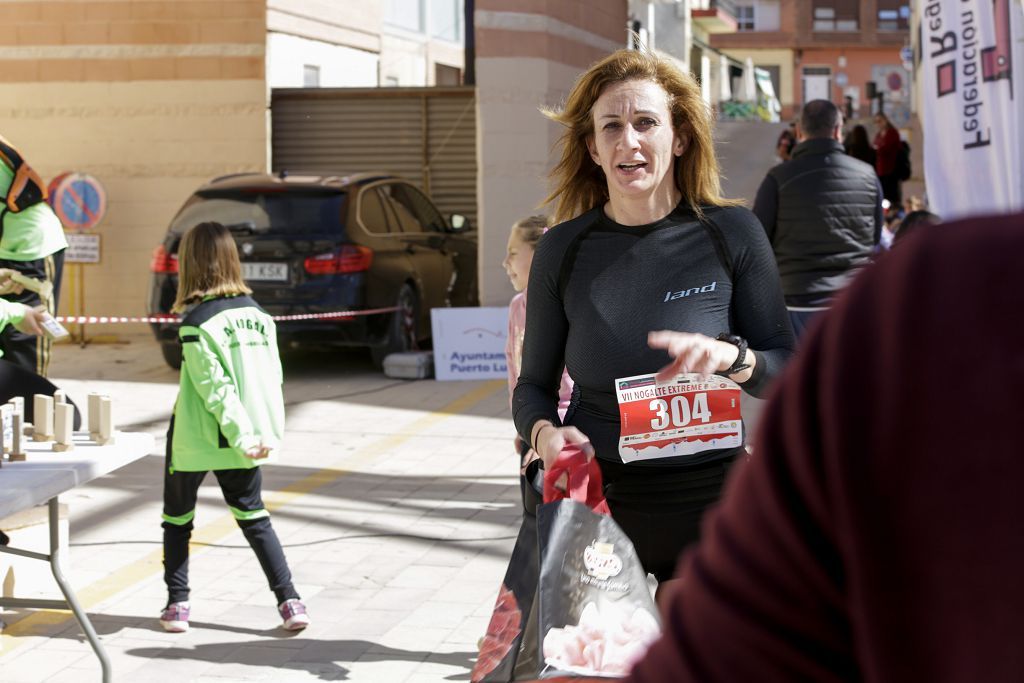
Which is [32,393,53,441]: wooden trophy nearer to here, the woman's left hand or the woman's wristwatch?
the woman's wristwatch

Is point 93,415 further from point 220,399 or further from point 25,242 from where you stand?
point 25,242

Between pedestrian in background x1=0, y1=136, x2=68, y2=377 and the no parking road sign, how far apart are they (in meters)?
8.61

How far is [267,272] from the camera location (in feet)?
37.9

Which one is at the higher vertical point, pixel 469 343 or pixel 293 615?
pixel 469 343

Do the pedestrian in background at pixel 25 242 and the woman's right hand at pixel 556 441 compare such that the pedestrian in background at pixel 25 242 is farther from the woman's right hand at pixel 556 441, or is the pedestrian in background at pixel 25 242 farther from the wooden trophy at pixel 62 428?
the woman's right hand at pixel 556 441

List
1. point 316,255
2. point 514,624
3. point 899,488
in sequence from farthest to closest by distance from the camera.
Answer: point 316,255 < point 514,624 < point 899,488

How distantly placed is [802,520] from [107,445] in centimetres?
409

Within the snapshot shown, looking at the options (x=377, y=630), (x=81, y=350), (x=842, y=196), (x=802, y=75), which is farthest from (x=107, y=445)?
(x=802, y=75)

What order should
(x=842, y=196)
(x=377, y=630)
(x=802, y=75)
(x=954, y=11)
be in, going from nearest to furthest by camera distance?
(x=377, y=630) → (x=842, y=196) → (x=954, y=11) → (x=802, y=75)

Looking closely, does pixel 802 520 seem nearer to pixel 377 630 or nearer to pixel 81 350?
pixel 377 630

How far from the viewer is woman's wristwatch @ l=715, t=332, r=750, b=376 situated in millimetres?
2963

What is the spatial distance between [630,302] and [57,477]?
6.16 ft

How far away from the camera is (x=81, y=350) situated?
582 inches

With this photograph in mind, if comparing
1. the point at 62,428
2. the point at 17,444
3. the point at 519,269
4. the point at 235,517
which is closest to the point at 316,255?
the point at 235,517
